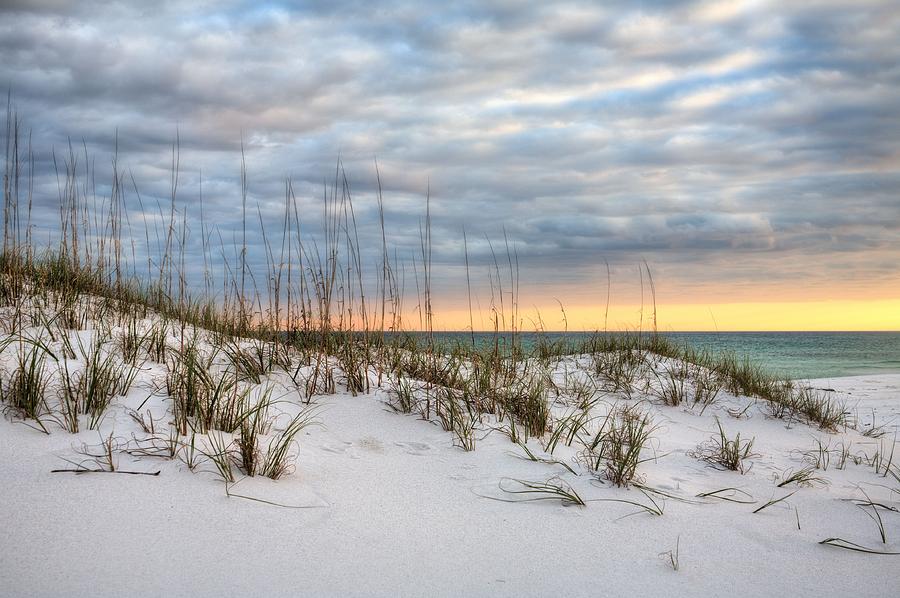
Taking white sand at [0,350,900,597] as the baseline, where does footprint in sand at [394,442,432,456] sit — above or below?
above

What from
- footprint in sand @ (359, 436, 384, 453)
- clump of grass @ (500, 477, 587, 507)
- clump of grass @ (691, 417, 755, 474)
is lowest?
clump of grass @ (691, 417, 755, 474)

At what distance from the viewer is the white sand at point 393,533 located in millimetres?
1987

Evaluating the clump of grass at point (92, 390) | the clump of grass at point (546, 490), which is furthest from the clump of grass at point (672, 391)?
the clump of grass at point (92, 390)

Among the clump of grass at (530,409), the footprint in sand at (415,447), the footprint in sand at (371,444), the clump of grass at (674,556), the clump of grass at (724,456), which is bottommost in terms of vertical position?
the clump of grass at (674,556)

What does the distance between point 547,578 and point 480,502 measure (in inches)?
24.5

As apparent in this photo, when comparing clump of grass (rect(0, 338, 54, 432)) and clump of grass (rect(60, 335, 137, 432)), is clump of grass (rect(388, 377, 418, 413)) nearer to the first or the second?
clump of grass (rect(60, 335, 137, 432))

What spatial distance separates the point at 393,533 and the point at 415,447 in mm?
953

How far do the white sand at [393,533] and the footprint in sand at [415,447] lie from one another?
3cm

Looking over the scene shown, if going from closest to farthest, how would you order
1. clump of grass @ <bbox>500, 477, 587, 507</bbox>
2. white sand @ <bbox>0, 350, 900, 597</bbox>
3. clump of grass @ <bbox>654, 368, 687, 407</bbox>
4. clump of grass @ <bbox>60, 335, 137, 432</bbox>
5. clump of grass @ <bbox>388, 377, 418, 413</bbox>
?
1. white sand @ <bbox>0, 350, 900, 597</bbox>
2. clump of grass @ <bbox>500, 477, 587, 507</bbox>
3. clump of grass @ <bbox>60, 335, 137, 432</bbox>
4. clump of grass @ <bbox>388, 377, 418, 413</bbox>
5. clump of grass @ <bbox>654, 368, 687, 407</bbox>

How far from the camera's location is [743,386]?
6.09m

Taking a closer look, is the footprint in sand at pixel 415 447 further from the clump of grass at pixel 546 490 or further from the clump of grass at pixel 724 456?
the clump of grass at pixel 724 456

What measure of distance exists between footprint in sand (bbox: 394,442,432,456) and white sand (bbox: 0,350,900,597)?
34 mm

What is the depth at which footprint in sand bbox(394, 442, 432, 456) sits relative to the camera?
3.22 meters

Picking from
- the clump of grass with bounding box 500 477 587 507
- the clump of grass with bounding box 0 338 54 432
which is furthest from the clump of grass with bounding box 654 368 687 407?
the clump of grass with bounding box 0 338 54 432
